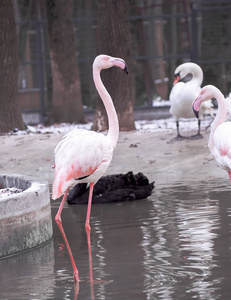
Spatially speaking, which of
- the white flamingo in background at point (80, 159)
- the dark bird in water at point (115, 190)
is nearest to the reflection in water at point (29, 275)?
the white flamingo in background at point (80, 159)

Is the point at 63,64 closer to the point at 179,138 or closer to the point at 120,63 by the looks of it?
the point at 179,138

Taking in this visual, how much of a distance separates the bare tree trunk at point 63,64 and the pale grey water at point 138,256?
383 inches

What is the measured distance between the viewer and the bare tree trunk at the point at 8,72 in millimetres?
15883

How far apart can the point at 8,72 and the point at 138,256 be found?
1004cm

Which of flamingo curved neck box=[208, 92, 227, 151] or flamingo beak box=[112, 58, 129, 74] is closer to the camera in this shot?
flamingo beak box=[112, 58, 129, 74]

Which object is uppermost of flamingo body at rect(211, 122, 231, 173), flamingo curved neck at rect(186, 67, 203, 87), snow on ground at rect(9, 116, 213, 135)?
flamingo curved neck at rect(186, 67, 203, 87)

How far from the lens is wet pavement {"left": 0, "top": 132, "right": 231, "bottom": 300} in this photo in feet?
18.8

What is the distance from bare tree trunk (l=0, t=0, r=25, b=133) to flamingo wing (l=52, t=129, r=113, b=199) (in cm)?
905

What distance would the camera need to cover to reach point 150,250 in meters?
6.90

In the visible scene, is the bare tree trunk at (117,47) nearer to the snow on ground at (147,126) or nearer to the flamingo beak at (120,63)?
the snow on ground at (147,126)

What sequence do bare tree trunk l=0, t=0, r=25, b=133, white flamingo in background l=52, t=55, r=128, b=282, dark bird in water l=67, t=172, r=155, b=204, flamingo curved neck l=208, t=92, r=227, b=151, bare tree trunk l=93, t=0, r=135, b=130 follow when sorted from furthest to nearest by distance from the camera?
bare tree trunk l=0, t=0, r=25, b=133 → bare tree trunk l=93, t=0, r=135, b=130 → dark bird in water l=67, t=172, r=155, b=204 → flamingo curved neck l=208, t=92, r=227, b=151 → white flamingo in background l=52, t=55, r=128, b=282

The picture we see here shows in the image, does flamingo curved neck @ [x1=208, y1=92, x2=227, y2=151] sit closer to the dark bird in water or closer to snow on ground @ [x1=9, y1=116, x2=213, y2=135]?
the dark bird in water

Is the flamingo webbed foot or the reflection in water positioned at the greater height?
the flamingo webbed foot

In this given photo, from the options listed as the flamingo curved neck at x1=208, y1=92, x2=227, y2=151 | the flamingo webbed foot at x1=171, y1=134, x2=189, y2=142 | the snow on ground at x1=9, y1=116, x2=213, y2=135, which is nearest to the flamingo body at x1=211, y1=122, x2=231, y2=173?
the flamingo curved neck at x1=208, y1=92, x2=227, y2=151
